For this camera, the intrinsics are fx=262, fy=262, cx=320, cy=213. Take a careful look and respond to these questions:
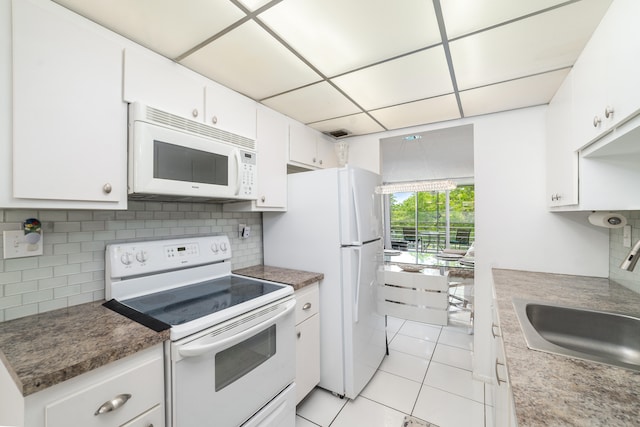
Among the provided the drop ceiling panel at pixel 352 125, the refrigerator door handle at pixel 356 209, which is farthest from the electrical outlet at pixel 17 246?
the drop ceiling panel at pixel 352 125

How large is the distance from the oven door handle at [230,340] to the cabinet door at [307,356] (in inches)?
13.8

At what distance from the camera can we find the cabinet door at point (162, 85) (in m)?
1.29

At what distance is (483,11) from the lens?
1.11 metres

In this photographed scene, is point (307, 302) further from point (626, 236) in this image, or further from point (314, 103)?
point (626, 236)

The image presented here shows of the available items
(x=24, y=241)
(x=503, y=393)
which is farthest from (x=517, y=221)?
(x=24, y=241)

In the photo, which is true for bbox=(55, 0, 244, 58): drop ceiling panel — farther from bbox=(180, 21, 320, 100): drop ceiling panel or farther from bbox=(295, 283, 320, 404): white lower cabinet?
bbox=(295, 283, 320, 404): white lower cabinet

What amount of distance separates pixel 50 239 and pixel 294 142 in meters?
1.70

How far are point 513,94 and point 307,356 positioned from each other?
2388 millimetres

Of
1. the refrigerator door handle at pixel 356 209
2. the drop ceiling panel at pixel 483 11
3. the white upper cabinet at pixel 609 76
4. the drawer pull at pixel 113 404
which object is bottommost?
the drawer pull at pixel 113 404

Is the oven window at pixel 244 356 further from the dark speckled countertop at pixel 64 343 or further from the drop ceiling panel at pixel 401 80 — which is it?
the drop ceiling panel at pixel 401 80

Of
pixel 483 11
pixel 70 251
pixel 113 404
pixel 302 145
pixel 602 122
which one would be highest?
pixel 483 11

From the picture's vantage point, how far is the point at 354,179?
6.52 feet

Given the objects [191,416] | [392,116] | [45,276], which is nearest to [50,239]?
[45,276]

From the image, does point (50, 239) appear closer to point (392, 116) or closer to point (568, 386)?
point (568, 386)
